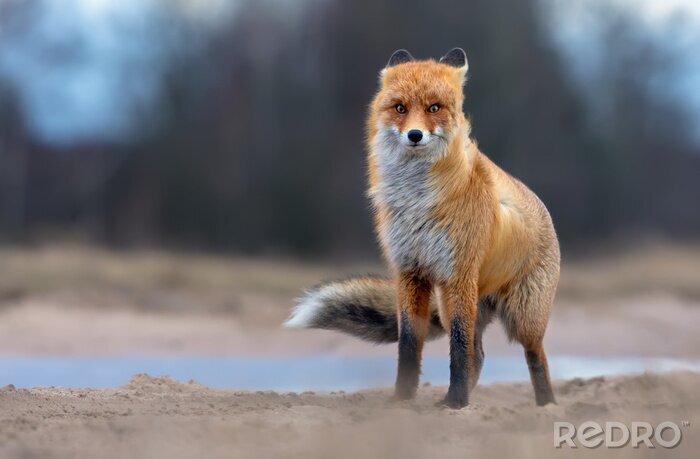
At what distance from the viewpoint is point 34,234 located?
16.5 metres

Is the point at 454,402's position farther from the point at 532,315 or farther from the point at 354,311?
the point at 354,311

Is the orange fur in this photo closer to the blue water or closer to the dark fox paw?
the dark fox paw

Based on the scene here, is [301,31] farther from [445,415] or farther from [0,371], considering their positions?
[445,415]

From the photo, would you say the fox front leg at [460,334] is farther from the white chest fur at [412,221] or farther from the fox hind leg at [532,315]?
the fox hind leg at [532,315]

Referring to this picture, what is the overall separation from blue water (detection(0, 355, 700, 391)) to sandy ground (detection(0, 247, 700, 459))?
0.70m

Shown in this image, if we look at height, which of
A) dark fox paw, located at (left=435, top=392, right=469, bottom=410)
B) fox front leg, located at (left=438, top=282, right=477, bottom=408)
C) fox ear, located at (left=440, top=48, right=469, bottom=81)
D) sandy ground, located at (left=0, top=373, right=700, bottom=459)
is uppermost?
fox ear, located at (left=440, top=48, right=469, bottom=81)

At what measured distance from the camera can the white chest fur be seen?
21.4 feet

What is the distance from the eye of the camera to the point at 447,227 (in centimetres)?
652

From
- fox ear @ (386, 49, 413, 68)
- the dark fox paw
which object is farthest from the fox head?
the dark fox paw

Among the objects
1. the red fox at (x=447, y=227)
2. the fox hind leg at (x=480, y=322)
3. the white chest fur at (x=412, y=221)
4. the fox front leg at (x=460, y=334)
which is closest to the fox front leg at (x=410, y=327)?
the red fox at (x=447, y=227)

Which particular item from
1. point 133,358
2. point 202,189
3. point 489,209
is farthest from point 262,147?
point 489,209

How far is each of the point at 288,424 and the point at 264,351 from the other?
8965 mm

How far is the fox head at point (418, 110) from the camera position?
6426mm

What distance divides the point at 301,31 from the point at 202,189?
2.93 metres
